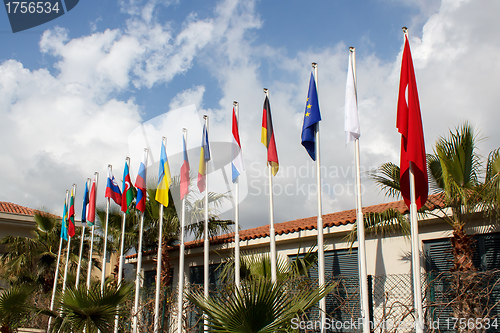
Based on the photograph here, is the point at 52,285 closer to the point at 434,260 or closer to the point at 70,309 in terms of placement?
the point at 70,309

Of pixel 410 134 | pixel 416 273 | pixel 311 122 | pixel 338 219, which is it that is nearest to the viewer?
pixel 416 273

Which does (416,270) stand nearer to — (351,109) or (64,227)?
(351,109)

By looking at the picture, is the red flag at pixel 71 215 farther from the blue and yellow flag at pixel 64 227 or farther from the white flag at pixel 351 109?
the white flag at pixel 351 109

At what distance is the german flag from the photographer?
9.95 metres

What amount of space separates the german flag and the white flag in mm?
2150

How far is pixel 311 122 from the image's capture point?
8.83m

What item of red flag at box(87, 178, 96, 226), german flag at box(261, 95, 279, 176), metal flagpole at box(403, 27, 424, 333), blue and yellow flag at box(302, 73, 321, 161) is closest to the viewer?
metal flagpole at box(403, 27, 424, 333)

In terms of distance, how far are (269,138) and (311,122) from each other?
1.52 metres

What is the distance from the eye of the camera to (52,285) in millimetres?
19656

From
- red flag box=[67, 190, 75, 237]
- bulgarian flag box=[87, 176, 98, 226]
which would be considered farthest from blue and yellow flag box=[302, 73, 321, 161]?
red flag box=[67, 190, 75, 237]

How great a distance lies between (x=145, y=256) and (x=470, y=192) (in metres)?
13.9

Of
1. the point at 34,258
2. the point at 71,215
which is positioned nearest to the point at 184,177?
the point at 71,215

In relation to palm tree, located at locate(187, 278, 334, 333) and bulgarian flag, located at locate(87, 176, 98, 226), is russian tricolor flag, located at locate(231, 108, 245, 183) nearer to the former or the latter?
palm tree, located at locate(187, 278, 334, 333)

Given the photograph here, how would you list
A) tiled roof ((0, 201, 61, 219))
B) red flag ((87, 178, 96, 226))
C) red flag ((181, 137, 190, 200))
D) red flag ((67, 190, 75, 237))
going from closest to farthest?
red flag ((181, 137, 190, 200)), red flag ((87, 178, 96, 226)), red flag ((67, 190, 75, 237)), tiled roof ((0, 201, 61, 219))
